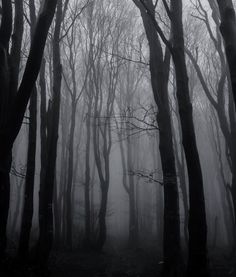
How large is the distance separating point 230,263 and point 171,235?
5.22m

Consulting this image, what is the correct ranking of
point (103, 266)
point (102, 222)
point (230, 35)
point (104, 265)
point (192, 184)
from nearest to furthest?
point (230, 35) < point (192, 184) < point (103, 266) < point (104, 265) < point (102, 222)

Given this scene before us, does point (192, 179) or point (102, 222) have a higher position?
point (192, 179)

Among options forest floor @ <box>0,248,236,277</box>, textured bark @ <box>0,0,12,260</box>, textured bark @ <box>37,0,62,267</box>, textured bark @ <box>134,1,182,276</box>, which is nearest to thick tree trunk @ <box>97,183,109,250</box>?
forest floor @ <box>0,248,236,277</box>

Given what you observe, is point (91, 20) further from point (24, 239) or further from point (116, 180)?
point (116, 180)

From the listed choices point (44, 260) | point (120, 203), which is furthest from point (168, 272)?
point (120, 203)

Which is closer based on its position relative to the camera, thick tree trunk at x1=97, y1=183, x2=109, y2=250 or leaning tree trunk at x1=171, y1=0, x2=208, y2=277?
leaning tree trunk at x1=171, y1=0, x2=208, y2=277

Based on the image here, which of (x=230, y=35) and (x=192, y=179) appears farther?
(x=192, y=179)

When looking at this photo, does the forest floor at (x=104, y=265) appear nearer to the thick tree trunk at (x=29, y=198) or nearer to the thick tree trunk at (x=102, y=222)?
the thick tree trunk at (x=102, y=222)

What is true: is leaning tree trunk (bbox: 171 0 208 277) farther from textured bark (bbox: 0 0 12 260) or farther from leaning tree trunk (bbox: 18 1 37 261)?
leaning tree trunk (bbox: 18 1 37 261)

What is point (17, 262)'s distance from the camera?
636cm

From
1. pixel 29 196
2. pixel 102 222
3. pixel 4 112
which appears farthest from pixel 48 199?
pixel 102 222

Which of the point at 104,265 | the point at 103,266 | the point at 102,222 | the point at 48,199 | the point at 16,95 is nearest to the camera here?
the point at 16,95

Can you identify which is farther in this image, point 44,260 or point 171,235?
point 44,260

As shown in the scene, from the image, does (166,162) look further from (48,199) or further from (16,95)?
(16,95)
